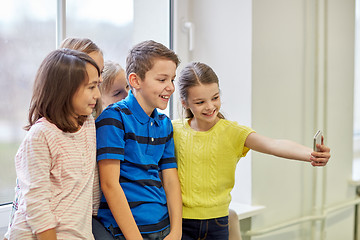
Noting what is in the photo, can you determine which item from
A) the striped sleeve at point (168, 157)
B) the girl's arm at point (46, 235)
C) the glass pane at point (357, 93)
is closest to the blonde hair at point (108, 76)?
the striped sleeve at point (168, 157)

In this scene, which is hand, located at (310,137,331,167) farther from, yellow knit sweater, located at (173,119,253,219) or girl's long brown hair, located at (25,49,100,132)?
girl's long brown hair, located at (25,49,100,132)

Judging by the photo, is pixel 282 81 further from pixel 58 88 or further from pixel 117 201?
pixel 58 88

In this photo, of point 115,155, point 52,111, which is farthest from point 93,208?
point 52,111

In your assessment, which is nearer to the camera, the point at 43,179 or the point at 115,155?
the point at 43,179

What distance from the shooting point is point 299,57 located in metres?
2.18

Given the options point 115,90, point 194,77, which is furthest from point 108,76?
point 194,77

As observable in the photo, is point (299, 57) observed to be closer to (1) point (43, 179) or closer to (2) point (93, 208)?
(2) point (93, 208)

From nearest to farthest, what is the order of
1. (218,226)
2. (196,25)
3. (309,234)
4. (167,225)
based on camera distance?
(167,225), (218,226), (196,25), (309,234)

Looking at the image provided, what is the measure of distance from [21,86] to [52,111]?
0.56 metres

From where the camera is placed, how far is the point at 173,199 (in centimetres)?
136

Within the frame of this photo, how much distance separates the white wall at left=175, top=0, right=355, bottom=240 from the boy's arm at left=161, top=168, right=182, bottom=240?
663 millimetres

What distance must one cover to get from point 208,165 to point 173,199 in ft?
0.60

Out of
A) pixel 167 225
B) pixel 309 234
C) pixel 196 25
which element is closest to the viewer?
pixel 167 225

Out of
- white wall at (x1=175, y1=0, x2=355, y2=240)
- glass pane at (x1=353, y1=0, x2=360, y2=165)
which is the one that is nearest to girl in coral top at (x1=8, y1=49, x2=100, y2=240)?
white wall at (x1=175, y1=0, x2=355, y2=240)
